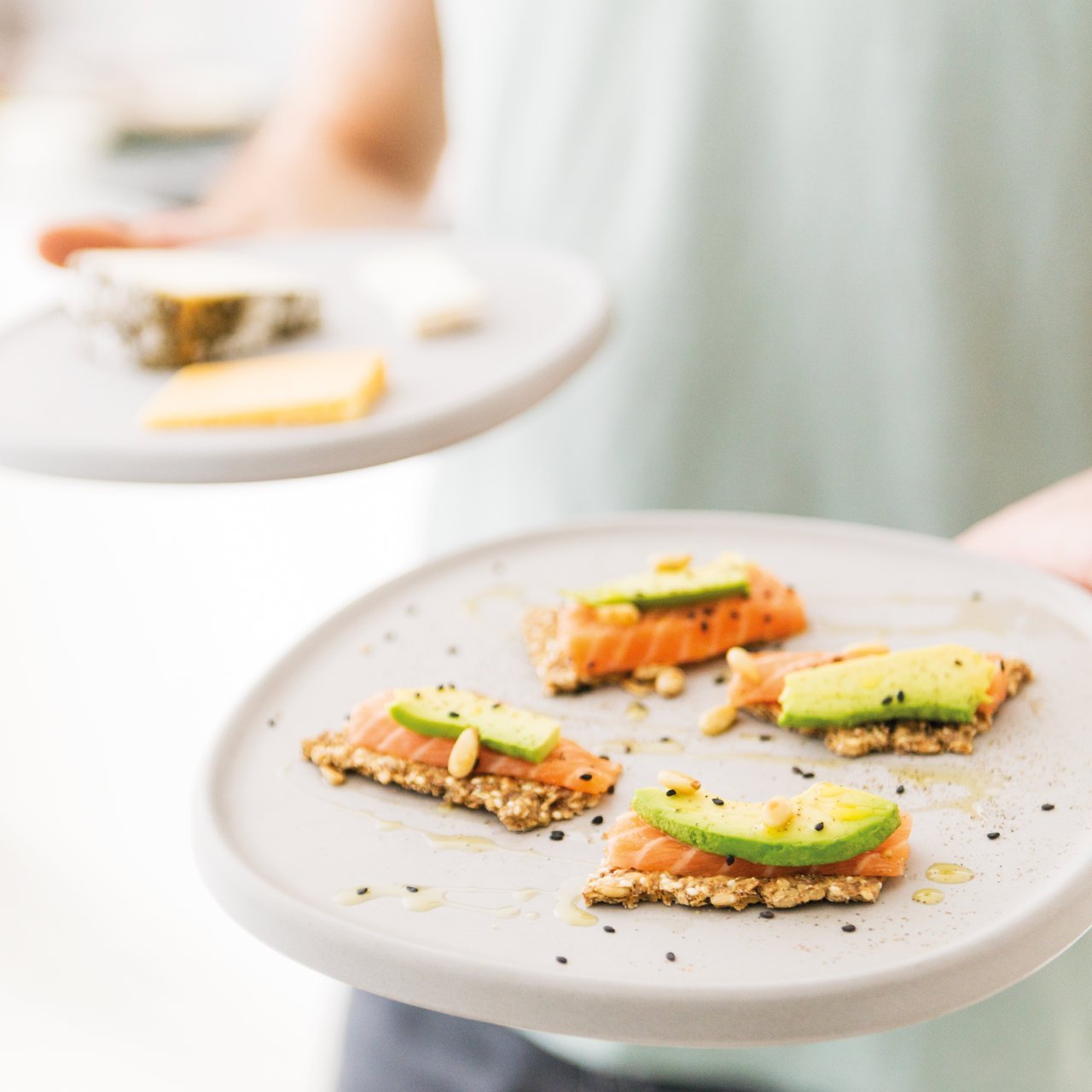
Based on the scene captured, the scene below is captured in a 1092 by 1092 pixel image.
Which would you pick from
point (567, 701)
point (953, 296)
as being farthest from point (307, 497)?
point (567, 701)

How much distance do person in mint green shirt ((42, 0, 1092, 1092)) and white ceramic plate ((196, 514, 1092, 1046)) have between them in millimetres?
443

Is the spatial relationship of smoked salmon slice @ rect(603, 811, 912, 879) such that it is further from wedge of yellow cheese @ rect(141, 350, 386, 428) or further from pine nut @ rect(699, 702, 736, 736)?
wedge of yellow cheese @ rect(141, 350, 386, 428)

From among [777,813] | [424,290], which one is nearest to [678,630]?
[777,813]

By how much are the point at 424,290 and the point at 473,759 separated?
0.66m

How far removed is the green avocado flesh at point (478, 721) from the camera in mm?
877

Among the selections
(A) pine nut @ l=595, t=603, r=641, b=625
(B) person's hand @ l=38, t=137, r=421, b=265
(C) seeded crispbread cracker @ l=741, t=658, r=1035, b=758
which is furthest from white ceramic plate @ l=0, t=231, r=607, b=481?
(C) seeded crispbread cracker @ l=741, t=658, r=1035, b=758

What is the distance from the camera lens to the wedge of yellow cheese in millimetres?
1131

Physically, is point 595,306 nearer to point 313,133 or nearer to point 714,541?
point 714,541

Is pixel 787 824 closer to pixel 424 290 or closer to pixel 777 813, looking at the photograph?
pixel 777 813

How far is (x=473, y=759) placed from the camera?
871 millimetres

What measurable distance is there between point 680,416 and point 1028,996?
800mm

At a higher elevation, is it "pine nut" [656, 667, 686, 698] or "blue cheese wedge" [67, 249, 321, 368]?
"blue cheese wedge" [67, 249, 321, 368]

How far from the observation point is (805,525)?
3.82 ft

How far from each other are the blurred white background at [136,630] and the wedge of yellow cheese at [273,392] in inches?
60.1
